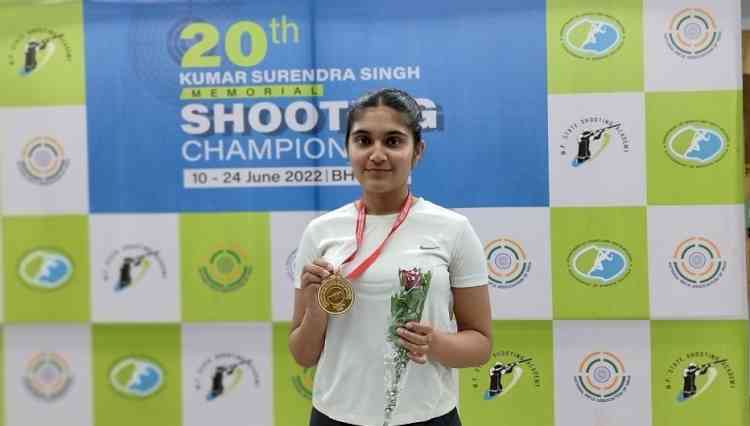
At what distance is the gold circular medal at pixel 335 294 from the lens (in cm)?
153

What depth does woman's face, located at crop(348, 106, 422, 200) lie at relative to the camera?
1620mm

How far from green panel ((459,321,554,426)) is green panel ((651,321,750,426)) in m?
0.40

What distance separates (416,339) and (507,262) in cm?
135

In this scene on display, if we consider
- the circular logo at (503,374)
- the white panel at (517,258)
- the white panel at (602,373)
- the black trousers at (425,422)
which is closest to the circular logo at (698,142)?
the white panel at (517,258)

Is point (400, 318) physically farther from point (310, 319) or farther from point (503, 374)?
point (503, 374)

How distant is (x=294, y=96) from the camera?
2850 millimetres

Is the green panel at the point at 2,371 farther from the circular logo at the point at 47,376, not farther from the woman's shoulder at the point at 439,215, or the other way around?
the woman's shoulder at the point at 439,215

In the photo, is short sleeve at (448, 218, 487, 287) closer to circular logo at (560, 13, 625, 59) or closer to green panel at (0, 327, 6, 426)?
circular logo at (560, 13, 625, 59)

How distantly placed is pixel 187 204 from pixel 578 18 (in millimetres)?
1642

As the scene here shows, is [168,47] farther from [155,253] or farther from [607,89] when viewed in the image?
[607,89]

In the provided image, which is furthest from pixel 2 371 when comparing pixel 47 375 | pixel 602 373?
pixel 602 373

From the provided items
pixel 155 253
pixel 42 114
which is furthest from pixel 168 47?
pixel 155 253

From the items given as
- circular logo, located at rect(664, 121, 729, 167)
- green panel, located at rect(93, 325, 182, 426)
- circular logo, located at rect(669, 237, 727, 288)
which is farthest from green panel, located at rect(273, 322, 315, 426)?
circular logo, located at rect(664, 121, 729, 167)

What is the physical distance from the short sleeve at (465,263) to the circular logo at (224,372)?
1509 millimetres
